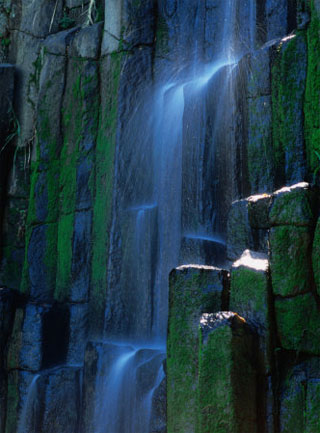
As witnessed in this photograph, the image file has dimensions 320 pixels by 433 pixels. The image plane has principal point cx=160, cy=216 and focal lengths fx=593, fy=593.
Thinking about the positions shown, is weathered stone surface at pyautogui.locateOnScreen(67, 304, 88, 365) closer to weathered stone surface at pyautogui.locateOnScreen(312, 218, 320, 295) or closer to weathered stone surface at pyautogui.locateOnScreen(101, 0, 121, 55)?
weathered stone surface at pyautogui.locateOnScreen(101, 0, 121, 55)

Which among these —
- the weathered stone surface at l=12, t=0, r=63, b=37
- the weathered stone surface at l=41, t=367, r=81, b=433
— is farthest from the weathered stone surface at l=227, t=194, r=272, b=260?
the weathered stone surface at l=12, t=0, r=63, b=37

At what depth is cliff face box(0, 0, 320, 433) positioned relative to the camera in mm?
3049

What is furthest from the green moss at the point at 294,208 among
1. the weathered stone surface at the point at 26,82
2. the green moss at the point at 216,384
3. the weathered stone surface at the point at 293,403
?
the weathered stone surface at the point at 26,82

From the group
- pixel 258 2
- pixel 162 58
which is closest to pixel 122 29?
pixel 162 58

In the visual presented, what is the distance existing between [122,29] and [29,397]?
3.47m

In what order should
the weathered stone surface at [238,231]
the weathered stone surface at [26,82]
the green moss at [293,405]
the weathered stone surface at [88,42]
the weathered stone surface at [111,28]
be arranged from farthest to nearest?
the weathered stone surface at [26,82]
the weathered stone surface at [88,42]
the weathered stone surface at [111,28]
the weathered stone surface at [238,231]
the green moss at [293,405]

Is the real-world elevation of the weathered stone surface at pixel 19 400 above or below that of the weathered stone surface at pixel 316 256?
below

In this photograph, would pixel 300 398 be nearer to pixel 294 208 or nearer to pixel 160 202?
pixel 294 208

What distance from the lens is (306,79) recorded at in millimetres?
4051

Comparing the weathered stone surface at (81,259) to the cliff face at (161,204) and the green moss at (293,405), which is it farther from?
the green moss at (293,405)

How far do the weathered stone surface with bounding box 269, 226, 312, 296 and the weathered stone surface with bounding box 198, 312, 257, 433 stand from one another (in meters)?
0.32

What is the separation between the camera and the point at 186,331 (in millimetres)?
3191

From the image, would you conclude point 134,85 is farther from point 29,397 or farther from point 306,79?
point 29,397

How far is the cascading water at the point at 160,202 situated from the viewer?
4.69 meters
